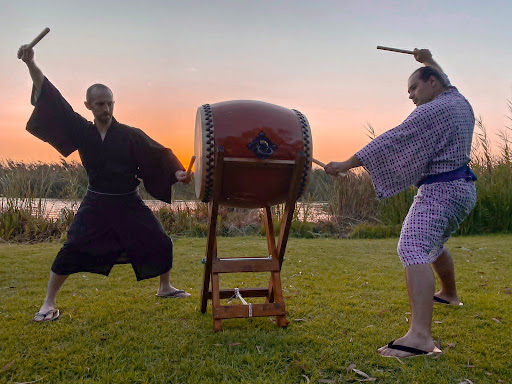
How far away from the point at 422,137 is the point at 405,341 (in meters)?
1.02

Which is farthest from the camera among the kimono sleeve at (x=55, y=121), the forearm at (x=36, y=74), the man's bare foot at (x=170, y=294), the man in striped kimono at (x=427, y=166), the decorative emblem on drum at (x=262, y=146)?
the man's bare foot at (x=170, y=294)

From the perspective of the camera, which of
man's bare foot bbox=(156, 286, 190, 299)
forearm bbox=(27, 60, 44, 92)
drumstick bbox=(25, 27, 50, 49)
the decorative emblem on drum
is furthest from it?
man's bare foot bbox=(156, 286, 190, 299)

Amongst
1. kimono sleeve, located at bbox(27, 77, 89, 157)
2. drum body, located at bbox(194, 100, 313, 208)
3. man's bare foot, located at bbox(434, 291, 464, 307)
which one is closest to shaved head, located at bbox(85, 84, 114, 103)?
kimono sleeve, located at bbox(27, 77, 89, 157)

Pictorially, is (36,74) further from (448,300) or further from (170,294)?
(448,300)

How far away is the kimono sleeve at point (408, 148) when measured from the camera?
2221mm

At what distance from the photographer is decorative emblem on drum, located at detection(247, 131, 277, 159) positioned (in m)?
2.32

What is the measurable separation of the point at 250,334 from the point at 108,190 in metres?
1.35

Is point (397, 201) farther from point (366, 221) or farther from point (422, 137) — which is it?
point (422, 137)

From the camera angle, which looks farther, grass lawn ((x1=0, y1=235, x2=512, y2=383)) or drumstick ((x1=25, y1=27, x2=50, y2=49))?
drumstick ((x1=25, y1=27, x2=50, y2=49))

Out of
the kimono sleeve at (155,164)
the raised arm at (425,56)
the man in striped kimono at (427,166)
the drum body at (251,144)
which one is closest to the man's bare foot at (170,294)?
the kimono sleeve at (155,164)

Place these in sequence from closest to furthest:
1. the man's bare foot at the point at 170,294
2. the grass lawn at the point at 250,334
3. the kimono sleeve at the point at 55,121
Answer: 1. the grass lawn at the point at 250,334
2. the kimono sleeve at the point at 55,121
3. the man's bare foot at the point at 170,294

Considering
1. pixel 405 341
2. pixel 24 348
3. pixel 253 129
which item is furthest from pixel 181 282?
pixel 405 341

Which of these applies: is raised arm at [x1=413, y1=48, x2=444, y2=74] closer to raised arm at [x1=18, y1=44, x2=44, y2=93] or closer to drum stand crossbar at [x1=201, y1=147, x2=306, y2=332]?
drum stand crossbar at [x1=201, y1=147, x2=306, y2=332]

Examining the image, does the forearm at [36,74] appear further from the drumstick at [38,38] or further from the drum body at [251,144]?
the drum body at [251,144]
